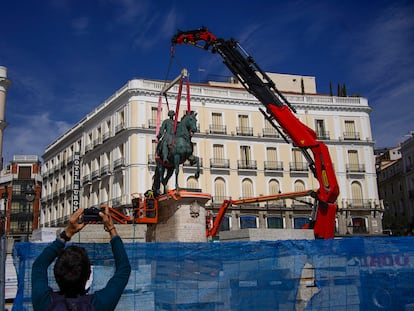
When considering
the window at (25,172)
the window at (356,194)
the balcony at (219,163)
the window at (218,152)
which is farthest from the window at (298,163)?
the window at (25,172)

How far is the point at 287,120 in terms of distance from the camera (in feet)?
49.6

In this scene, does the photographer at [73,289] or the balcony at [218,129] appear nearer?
the photographer at [73,289]

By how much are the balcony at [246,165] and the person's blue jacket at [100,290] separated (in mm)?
39447

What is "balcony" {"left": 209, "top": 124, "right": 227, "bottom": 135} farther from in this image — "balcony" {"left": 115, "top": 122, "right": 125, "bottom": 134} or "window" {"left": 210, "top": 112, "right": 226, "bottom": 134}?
"balcony" {"left": 115, "top": 122, "right": 125, "bottom": 134}

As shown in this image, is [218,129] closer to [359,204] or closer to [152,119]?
[152,119]

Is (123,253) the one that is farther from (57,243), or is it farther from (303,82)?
(303,82)

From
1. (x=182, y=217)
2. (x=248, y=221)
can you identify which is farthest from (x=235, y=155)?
(x=182, y=217)

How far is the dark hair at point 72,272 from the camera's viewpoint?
2652 mm

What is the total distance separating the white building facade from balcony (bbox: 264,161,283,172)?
0.11 metres

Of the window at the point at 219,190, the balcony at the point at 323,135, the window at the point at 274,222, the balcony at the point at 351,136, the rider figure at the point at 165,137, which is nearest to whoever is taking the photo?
the rider figure at the point at 165,137

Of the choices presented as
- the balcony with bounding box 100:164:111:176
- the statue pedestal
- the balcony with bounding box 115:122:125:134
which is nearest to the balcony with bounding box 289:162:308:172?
the balcony with bounding box 115:122:125:134

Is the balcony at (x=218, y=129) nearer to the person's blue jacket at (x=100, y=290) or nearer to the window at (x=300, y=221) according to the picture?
the window at (x=300, y=221)

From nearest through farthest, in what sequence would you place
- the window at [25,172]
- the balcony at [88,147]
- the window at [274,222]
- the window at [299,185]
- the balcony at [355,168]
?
the window at [274,222], the window at [299,185], the balcony at [355,168], the balcony at [88,147], the window at [25,172]

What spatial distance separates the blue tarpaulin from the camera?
273 inches
